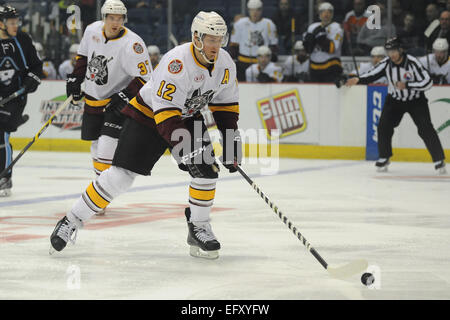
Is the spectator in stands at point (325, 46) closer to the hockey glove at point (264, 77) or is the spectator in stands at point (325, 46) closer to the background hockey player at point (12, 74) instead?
the hockey glove at point (264, 77)

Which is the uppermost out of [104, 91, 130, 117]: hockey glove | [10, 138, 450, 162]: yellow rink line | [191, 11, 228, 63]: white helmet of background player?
[191, 11, 228, 63]: white helmet of background player

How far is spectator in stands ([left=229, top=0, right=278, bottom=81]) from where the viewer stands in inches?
462

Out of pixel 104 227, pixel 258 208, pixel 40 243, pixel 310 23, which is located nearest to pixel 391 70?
pixel 310 23

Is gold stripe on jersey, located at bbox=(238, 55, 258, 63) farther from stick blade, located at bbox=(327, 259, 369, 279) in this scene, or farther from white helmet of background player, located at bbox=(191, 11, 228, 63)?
stick blade, located at bbox=(327, 259, 369, 279)

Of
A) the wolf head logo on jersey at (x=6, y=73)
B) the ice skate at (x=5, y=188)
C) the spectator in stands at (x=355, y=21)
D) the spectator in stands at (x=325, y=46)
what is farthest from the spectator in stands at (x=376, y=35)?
the ice skate at (x=5, y=188)

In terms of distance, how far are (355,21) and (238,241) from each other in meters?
7.19

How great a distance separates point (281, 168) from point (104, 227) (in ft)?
15.8

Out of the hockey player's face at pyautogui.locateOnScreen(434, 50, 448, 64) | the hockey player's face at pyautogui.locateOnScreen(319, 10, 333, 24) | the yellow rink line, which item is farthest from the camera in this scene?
the hockey player's face at pyautogui.locateOnScreen(319, 10, 333, 24)

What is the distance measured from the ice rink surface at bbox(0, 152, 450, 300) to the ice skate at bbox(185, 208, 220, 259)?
6 centimetres

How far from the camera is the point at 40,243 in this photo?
4742 mm

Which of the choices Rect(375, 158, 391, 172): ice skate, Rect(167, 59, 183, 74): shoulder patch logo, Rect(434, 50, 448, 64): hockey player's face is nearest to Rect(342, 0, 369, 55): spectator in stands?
Rect(434, 50, 448, 64): hockey player's face

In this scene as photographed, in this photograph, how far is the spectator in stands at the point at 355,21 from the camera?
1152 cm

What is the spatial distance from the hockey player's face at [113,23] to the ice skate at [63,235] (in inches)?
74.6
